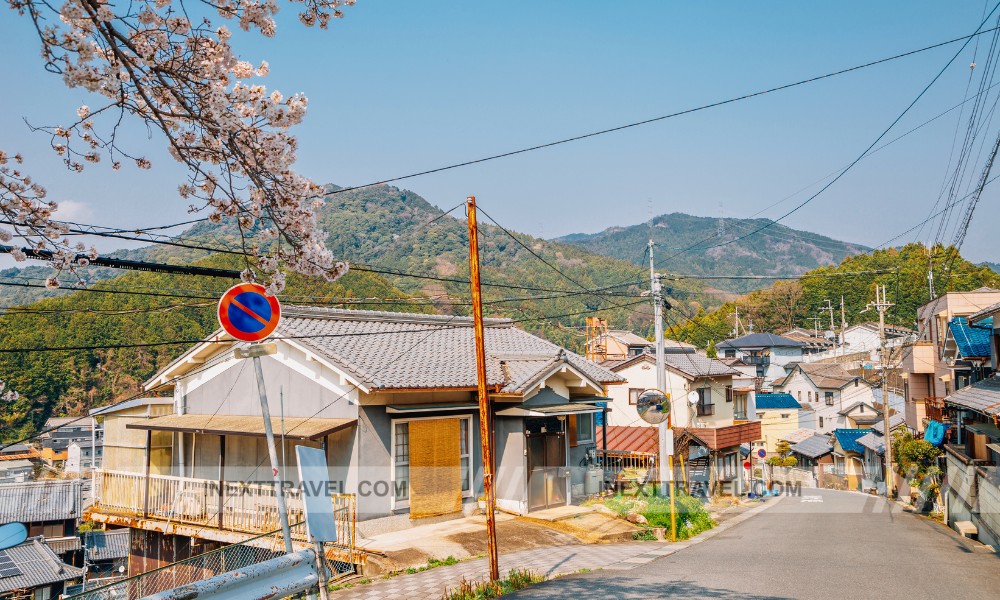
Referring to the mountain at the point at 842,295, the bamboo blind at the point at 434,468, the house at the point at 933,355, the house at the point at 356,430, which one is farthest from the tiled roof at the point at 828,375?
the bamboo blind at the point at 434,468

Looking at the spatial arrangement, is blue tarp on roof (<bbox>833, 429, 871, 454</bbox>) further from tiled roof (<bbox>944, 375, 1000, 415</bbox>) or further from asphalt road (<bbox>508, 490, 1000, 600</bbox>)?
asphalt road (<bbox>508, 490, 1000, 600</bbox>)

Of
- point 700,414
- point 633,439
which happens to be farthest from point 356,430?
point 700,414

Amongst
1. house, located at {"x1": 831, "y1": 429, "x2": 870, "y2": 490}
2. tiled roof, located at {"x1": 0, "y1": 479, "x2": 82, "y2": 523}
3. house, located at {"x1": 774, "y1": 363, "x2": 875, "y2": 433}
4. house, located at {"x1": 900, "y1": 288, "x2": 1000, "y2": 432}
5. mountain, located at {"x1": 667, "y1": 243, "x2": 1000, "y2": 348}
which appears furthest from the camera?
mountain, located at {"x1": 667, "y1": 243, "x2": 1000, "y2": 348}

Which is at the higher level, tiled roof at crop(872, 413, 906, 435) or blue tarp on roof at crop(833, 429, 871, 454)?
tiled roof at crop(872, 413, 906, 435)

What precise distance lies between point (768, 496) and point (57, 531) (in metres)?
37.7

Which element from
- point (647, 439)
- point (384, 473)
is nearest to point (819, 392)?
point (647, 439)

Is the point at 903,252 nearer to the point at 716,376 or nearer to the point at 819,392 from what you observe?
the point at 819,392

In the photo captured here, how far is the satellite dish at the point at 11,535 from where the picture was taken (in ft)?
16.8

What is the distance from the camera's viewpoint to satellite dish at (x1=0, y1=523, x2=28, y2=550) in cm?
511

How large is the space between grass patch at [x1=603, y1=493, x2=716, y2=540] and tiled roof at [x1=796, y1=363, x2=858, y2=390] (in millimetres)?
46574

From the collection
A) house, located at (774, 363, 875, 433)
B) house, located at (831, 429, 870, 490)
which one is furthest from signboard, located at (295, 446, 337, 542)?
house, located at (774, 363, 875, 433)

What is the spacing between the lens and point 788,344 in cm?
8100

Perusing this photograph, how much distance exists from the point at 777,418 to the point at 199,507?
2224 inches

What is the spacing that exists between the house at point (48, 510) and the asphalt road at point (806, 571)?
3391 centimetres
